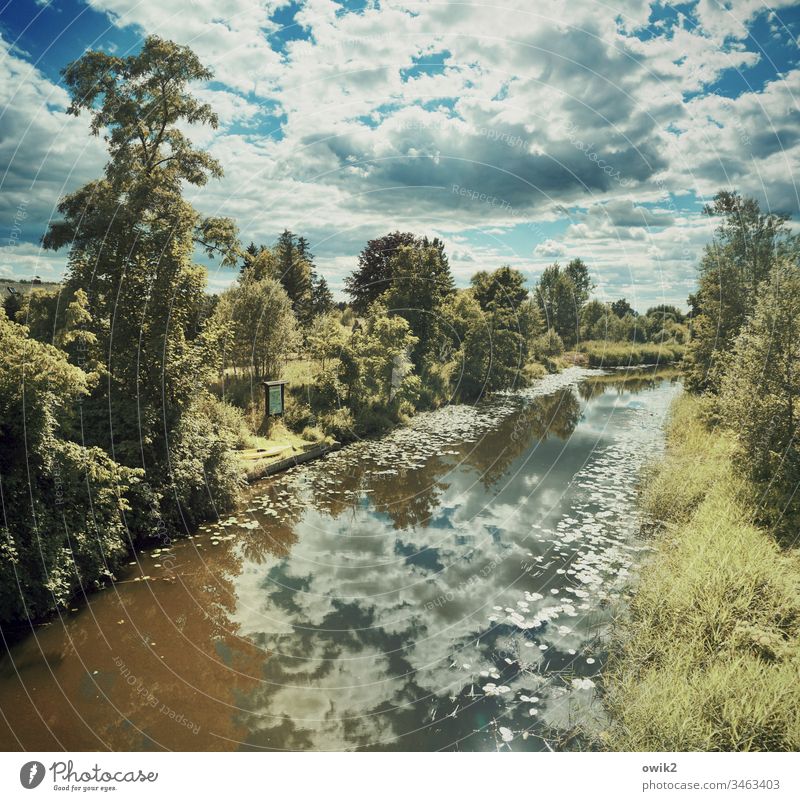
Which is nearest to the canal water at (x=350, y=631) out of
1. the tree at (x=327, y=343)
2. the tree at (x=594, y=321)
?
the tree at (x=327, y=343)

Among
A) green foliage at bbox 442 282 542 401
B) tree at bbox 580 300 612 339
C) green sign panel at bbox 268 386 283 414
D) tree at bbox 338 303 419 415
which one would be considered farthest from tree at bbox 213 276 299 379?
tree at bbox 580 300 612 339

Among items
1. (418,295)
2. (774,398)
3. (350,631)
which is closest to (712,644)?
(350,631)

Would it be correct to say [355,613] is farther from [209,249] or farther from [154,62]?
[154,62]

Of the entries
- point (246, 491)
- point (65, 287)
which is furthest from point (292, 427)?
point (65, 287)

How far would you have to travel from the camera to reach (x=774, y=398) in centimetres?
983

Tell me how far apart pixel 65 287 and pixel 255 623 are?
755 cm

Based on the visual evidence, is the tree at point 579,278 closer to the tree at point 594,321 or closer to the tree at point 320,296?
the tree at point 594,321

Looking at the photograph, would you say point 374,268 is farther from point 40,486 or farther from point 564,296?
point 40,486

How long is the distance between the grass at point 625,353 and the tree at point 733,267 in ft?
88.9

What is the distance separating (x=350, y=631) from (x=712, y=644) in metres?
4.77

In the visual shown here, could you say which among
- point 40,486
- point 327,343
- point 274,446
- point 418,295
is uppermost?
point 418,295

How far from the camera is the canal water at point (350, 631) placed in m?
5.29
